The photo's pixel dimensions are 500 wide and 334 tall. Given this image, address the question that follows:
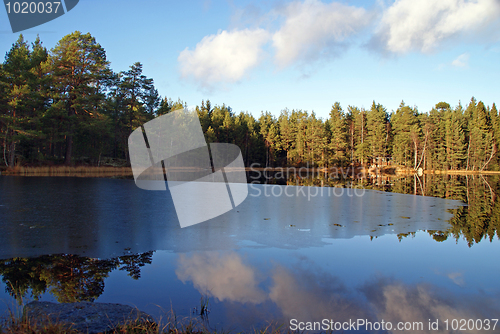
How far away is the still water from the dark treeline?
2502 cm

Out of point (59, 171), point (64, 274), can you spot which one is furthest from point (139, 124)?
point (64, 274)

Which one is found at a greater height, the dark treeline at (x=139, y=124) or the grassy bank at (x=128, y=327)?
the dark treeline at (x=139, y=124)

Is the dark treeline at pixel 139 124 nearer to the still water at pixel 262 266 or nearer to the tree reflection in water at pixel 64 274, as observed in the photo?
Answer: the still water at pixel 262 266

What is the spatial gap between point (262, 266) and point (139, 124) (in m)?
41.3

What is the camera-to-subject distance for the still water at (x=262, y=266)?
433 cm

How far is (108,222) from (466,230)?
10499 millimetres

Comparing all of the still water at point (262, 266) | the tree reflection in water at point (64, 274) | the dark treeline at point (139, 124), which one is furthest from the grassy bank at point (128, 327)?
the dark treeline at point (139, 124)

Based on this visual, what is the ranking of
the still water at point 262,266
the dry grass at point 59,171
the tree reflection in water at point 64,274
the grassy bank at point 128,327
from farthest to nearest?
the dry grass at point 59,171 < the tree reflection in water at point 64,274 < the still water at point 262,266 < the grassy bank at point 128,327

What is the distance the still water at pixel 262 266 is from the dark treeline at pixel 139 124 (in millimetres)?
25022

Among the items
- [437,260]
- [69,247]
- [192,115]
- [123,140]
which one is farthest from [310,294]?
[192,115]

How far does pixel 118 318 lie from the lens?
12.0 ft

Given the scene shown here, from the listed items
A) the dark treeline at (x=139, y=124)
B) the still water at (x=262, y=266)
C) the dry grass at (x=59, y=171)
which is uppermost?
the dark treeline at (x=139, y=124)

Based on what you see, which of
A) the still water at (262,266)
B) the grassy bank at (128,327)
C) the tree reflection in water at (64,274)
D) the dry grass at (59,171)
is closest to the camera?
the grassy bank at (128,327)

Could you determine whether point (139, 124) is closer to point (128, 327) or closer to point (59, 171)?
point (59, 171)
